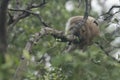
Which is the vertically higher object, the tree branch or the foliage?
the tree branch

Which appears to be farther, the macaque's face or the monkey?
the macaque's face

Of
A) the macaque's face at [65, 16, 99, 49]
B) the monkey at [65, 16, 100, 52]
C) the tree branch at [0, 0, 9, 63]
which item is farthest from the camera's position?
the macaque's face at [65, 16, 99, 49]

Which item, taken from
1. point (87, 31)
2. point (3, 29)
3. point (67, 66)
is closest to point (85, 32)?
point (87, 31)

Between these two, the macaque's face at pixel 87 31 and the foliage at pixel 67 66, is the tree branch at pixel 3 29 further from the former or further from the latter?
the macaque's face at pixel 87 31

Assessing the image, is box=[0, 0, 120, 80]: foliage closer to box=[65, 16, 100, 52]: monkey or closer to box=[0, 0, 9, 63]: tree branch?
box=[0, 0, 9, 63]: tree branch

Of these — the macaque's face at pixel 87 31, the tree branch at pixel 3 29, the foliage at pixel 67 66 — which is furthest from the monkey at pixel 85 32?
the tree branch at pixel 3 29

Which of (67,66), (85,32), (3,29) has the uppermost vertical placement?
(3,29)

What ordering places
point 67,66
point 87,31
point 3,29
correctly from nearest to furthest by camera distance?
point 3,29 < point 67,66 < point 87,31

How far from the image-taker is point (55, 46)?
16.3 feet

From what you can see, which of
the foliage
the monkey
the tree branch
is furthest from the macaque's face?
the tree branch

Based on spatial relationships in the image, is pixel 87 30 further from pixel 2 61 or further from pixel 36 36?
pixel 2 61

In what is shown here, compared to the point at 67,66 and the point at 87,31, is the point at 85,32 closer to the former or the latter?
the point at 87,31

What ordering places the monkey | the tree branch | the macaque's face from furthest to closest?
the macaque's face, the monkey, the tree branch

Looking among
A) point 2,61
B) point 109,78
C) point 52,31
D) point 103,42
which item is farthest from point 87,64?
point 103,42
